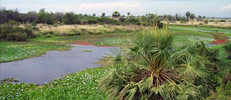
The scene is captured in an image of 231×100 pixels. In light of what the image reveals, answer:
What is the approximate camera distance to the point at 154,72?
16.7ft

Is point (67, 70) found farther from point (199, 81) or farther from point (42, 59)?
point (199, 81)

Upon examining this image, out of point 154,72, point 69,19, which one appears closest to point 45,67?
point 154,72

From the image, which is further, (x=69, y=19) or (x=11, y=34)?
(x=69, y=19)

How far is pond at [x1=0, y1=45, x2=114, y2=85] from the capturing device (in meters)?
12.2

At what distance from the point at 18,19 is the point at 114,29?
23.8 m

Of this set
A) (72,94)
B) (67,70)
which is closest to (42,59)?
(67,70)

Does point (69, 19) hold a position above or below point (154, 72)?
above

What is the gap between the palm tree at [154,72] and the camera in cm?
476

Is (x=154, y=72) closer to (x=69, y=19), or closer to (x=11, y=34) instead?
(x=11, y=34)

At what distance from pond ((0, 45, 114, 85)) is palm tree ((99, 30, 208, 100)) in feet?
23.6

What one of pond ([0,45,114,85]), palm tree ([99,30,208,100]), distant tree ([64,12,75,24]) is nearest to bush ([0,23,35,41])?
pond ([0,45,114,85])

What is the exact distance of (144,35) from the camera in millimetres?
5113

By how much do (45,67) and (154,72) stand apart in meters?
11.1

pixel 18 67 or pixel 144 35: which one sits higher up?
pixel 144 35
